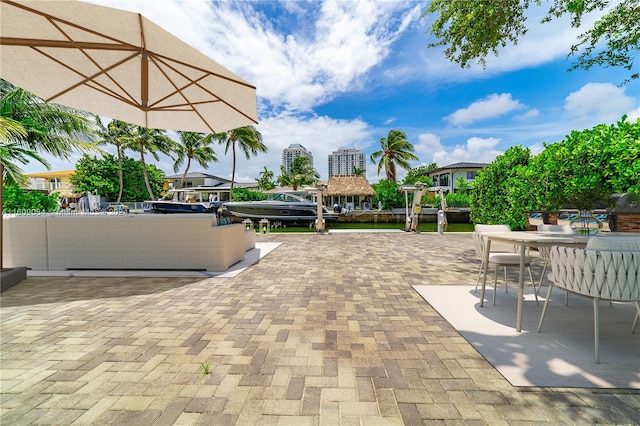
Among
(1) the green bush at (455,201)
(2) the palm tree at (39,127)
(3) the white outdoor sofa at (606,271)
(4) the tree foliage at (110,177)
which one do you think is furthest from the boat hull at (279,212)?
(1) the green bush at (455,201)

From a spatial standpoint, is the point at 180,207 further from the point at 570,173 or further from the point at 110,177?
the point at 110,177

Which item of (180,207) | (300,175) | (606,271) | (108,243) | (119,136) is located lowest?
(108,243)

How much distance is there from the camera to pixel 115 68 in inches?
165

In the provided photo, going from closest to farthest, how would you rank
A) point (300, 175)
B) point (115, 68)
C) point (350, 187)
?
1. point (115, 68)
2. point (350, 187)
3. point (300, 175)

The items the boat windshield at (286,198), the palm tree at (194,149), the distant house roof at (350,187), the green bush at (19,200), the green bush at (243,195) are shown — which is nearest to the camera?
the green bush at (19,200)

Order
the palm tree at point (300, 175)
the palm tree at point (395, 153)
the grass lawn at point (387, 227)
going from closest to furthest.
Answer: the grass lawn at point (387, 227) < the palm tree at point (395, 153) < the palm tree at point (300, 175)

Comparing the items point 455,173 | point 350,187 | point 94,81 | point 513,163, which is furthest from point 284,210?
point 455,173

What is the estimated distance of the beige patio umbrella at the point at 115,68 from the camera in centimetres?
299

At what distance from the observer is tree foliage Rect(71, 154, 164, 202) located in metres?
25.4

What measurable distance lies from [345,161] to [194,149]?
75.7 metres

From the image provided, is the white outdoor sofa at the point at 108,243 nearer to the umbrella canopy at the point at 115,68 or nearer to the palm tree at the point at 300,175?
the umbrella canopy at the point at 115,68

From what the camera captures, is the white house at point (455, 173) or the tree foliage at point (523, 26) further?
the white house at point (455, 173)

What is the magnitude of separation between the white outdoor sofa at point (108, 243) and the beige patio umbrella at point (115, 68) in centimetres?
214

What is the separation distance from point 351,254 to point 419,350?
15.3 ft
